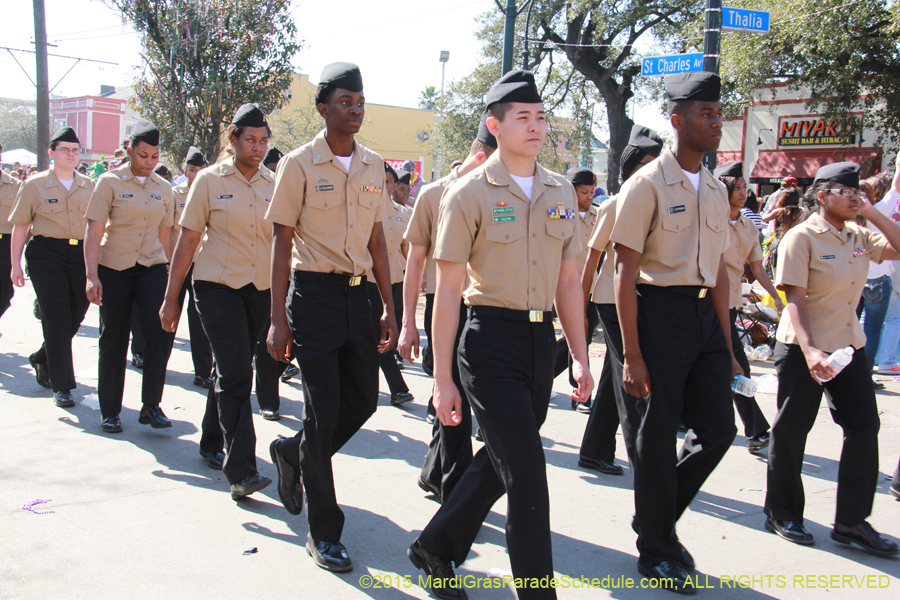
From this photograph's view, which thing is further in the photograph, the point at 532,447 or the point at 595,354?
the point at 595,354

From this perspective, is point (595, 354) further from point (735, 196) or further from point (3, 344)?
point (3, 344)

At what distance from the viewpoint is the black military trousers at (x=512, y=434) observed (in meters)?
2.92

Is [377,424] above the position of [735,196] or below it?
below

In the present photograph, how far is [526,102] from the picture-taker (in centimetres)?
311

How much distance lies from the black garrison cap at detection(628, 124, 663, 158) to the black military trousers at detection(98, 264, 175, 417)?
3581 mm

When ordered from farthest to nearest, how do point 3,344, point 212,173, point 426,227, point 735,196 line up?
point 3,344, point 735,196, point 212,173, point 426,227

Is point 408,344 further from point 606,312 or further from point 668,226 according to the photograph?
point 606,312

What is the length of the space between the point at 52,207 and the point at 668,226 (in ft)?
17.5

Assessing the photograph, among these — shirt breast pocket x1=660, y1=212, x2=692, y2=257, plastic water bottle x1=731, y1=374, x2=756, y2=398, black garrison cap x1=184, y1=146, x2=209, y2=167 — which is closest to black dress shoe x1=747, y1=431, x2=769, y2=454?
plastic water bottle x1=731, y1=374, x2=756, y2=398

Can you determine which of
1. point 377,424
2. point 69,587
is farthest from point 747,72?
point 69,587

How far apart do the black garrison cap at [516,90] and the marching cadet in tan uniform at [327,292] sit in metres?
0.91

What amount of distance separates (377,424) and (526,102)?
3.69m

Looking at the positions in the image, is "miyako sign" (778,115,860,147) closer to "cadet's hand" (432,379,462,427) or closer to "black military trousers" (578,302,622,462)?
"black military trousers" (578,302,622,462)

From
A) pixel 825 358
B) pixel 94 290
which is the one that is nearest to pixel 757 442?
pixel 825 358
